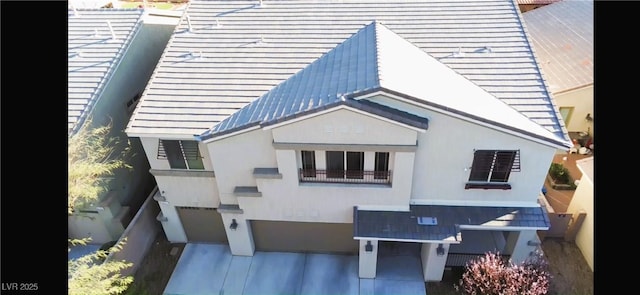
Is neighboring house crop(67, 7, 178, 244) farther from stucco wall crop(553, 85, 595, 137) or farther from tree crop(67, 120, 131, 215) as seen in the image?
stucco wall crop(553, 85, 595, 137)

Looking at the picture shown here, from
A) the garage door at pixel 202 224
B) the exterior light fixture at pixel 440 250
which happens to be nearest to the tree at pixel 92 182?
the garage door at pixel 202 224

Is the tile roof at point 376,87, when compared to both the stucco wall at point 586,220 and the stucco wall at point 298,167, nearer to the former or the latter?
the stucco wall at point 298,167

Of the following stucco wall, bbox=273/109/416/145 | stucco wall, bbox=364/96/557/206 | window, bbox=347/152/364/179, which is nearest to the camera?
stucco wall, bbox=273/109/416/145

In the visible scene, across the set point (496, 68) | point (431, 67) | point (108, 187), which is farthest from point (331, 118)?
point (108, 187)

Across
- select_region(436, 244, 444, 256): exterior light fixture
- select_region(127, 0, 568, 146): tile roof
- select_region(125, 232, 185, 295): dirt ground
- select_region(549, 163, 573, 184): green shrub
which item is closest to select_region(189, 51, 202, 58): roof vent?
select_region(127, 0, 568, 146): tile roof

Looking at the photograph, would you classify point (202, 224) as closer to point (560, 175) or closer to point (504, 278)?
point (504, 278)

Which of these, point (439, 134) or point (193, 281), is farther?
point (193, 281)
